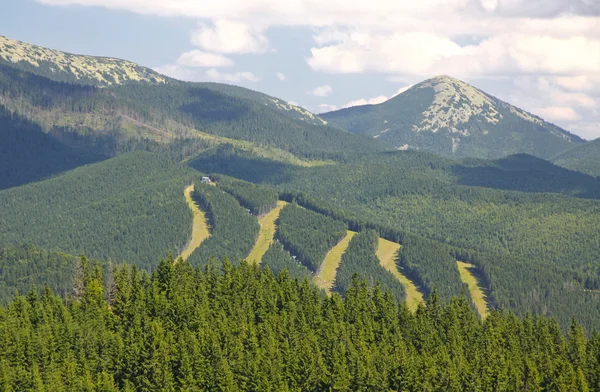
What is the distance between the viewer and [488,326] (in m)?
175

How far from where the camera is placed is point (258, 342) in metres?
153

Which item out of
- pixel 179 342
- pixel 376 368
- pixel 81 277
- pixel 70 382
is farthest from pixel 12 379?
pixel 376 368

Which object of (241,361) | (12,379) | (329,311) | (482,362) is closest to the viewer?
(12,379)

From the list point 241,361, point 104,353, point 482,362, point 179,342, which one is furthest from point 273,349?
point 482,362

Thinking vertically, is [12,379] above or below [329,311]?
below

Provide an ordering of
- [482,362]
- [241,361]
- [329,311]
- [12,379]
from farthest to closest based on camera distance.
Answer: [329,311]
[482,362]
[241,361]
[12,379]

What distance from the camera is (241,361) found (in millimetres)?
141625

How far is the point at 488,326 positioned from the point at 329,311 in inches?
1366

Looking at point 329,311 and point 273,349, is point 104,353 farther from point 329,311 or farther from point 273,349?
point 329,311

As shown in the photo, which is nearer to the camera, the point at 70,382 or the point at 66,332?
the point at 70,382

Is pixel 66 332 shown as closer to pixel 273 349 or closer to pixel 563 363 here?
pixel 273 349

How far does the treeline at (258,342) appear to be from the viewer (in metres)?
138

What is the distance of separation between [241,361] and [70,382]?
1108 inches

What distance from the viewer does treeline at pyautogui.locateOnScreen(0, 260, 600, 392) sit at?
138125mm
